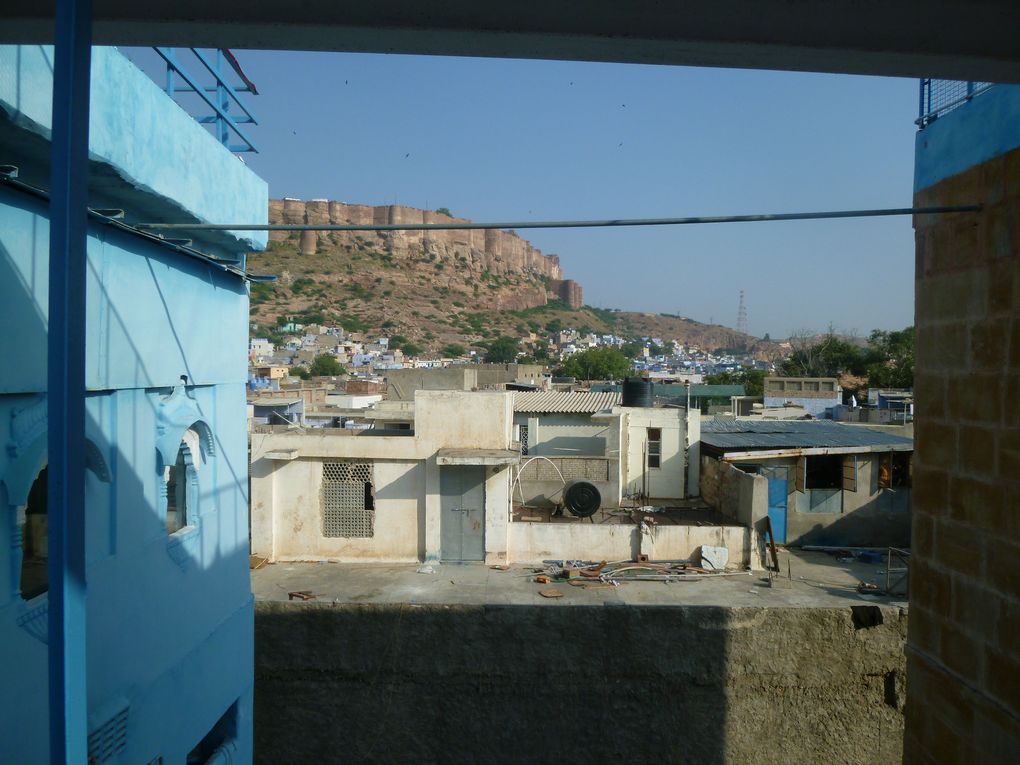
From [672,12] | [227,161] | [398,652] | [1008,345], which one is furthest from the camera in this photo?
[398,652]

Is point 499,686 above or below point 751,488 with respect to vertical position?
below

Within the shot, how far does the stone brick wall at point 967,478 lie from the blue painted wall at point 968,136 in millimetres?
53

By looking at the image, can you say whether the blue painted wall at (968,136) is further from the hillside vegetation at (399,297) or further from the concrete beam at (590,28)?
the hillside vegetation at (399,297)

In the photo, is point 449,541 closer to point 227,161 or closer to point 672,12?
point 227,161

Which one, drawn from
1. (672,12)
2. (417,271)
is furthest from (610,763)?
(417,271)

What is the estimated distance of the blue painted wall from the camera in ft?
8.37

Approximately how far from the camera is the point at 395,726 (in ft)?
34.8

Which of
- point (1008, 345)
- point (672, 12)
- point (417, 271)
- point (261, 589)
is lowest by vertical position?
point (261, 589)

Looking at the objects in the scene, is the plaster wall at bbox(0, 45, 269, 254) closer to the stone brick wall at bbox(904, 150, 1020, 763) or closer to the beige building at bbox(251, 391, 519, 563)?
the stone brick wall at bbox(904, 150, 1020, 763)

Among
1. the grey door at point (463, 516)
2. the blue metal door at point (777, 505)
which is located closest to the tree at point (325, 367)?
the grey door at point (463, 516)

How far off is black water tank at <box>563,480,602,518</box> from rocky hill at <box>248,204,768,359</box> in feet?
236

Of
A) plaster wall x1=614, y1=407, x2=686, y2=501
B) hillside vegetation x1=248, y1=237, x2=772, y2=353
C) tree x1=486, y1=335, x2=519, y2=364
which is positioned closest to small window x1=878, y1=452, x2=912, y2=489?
plaster wall x1=614, y1=407, x2=686, y2=501

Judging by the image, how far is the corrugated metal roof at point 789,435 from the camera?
14.9 metres

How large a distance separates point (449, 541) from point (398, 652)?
2.86 meters
